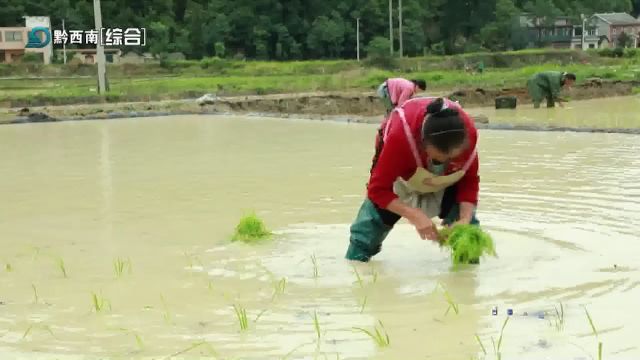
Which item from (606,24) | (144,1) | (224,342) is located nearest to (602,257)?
(224,342)

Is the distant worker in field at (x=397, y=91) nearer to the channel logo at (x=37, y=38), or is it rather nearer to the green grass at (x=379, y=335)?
the green grass at (x=379, y=335)

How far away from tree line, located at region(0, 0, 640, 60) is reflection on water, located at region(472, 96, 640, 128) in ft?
101

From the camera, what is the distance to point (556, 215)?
549 centimetres

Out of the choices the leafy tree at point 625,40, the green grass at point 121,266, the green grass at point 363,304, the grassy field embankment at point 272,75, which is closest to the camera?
the green grass at point 363,304

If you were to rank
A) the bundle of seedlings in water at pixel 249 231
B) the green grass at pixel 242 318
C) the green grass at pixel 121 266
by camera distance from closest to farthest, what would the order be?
the green grass at pixel 242 318, the green grass at pixel 121 266, the bundle of seedlings in water at pixel 249 231

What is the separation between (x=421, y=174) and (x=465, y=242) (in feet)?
1.41

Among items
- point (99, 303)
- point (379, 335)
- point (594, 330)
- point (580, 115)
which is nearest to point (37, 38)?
point (580, 115)

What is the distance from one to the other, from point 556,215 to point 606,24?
58.6 metres

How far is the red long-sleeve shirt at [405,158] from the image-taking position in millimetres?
3482

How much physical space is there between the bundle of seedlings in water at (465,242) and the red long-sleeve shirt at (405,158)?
0.18m

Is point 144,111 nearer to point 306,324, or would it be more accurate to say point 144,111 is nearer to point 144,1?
point 306,324

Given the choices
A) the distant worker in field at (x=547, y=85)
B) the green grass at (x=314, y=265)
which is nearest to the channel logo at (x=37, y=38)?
the distant worker in field at (x=547, y=85)

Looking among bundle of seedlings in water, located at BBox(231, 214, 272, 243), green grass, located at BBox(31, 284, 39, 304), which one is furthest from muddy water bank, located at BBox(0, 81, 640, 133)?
green grass, located at BBox(31, 284, 39, 304)

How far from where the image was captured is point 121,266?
4160 mm
